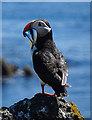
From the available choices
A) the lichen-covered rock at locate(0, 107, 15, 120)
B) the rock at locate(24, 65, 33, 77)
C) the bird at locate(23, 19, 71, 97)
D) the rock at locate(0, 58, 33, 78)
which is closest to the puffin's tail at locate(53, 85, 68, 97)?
the bird at locate(23, 19, 71, 97)

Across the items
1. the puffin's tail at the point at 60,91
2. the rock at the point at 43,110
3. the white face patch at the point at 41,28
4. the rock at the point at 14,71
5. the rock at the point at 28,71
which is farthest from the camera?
the rock at the point at 28,71

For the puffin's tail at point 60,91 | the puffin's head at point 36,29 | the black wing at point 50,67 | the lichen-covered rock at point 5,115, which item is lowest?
the lichen-covered rock at point 5,115

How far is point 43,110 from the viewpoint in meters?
8.70

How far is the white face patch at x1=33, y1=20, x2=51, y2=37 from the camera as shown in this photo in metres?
9.65

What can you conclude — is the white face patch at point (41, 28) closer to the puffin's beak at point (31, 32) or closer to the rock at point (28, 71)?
the puffin's beak at point (31, 32)

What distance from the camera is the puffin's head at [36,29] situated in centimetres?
965

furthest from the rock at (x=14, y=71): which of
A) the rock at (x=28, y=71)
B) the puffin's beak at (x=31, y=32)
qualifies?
the puffin's beak at (x=31, y=32)

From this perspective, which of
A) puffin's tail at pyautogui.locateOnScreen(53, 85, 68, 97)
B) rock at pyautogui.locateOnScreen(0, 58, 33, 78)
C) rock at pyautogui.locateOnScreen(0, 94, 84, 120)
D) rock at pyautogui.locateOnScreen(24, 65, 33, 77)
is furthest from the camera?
rock at pyautogui.locateOnScreen(24, 65, 33, 77)

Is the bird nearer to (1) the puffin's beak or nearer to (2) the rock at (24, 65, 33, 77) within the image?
(1) the puffin's beak

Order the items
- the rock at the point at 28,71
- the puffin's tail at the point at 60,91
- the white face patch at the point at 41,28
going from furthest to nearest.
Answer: the rock at the point at 28,71
the white face patch at the point at 41,28
the puffin's tail at the point at 60,91

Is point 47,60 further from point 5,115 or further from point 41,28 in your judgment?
point 5,115

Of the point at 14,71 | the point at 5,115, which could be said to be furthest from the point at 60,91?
the point at 14,71

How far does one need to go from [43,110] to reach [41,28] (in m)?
1.83

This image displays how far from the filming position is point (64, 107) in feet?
28.9
